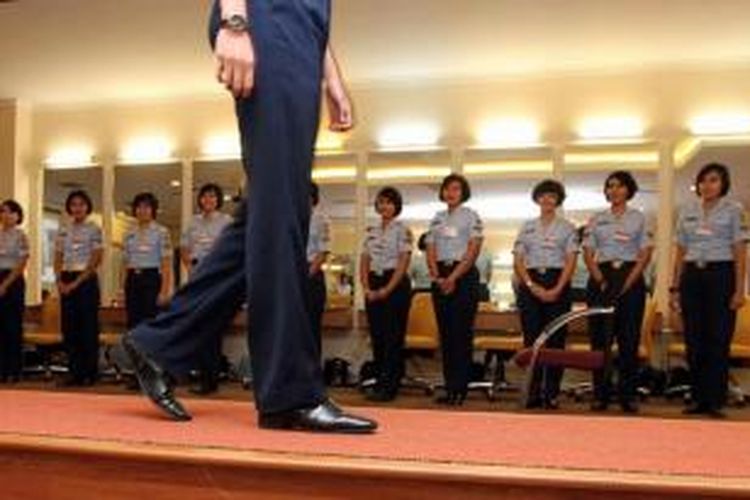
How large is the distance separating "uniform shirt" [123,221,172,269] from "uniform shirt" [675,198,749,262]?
3.58m

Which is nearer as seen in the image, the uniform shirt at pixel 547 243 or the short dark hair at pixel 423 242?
the uniform shirt at pixel 547 243

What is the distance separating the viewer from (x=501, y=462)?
Answer: 1125mm

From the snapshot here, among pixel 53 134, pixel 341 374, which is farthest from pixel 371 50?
pixel 53 134

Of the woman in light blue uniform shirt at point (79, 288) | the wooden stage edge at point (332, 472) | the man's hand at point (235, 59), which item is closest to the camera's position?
the wooden stage edge at point (332, 472)

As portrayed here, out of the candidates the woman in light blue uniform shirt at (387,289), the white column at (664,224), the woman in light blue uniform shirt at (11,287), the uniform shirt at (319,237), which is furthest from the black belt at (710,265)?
the woman in light blue uniform shirt at (11,287)

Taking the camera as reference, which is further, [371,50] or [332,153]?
[332,153]

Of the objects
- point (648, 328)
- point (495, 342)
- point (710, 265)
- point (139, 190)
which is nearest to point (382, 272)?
point (495, 342)

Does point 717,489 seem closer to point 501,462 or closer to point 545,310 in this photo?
point 501,462

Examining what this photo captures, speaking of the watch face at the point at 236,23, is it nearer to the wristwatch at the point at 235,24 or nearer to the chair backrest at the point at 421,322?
the wristwatch at the point at 235,24

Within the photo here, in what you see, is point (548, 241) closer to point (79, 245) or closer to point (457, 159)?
point (457, 159)

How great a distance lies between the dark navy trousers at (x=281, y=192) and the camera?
1.45 metres

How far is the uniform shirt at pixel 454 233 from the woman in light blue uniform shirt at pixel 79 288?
2.49m

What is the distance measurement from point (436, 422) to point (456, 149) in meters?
6.21

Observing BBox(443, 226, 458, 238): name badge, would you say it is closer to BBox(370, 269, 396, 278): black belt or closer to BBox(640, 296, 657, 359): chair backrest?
BBox(370, 269, 396, 278): black belt
